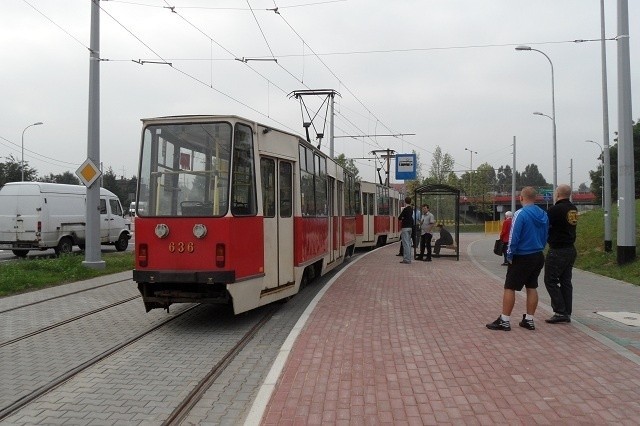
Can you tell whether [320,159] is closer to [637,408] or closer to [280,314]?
[280,314]

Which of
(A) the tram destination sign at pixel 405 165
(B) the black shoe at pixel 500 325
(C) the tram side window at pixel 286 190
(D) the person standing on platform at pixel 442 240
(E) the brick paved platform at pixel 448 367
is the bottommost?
(E) the brick paved platform at pixel 448 367

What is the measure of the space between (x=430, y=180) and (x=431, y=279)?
49604mm

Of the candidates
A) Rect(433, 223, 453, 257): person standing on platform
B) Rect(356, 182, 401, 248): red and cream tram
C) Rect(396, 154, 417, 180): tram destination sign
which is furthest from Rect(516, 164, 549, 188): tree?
Rect(433, 223, 453, 257): person standing on platform

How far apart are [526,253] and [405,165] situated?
37711 mm

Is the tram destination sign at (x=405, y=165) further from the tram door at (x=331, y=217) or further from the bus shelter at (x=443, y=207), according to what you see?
the tram door at (x=331, y=217)

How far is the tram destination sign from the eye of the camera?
4453cm

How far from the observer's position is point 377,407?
4.84 meters

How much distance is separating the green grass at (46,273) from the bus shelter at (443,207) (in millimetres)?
9309

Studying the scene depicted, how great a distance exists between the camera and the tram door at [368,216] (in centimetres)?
→ 2441

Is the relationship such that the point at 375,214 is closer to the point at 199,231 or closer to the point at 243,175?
the point at 243,175

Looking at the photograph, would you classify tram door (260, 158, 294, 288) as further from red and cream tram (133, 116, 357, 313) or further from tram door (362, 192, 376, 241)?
tram door (362, 192, 376, 241)

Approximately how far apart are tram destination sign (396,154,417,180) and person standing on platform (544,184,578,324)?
121 ft

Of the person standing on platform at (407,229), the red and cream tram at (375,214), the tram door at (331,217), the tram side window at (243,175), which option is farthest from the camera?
the red and cream tram at (375,214)

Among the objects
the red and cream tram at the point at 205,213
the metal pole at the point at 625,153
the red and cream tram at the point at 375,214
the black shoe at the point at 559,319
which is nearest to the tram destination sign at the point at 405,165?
the red and cream tram at the point at 375,214
